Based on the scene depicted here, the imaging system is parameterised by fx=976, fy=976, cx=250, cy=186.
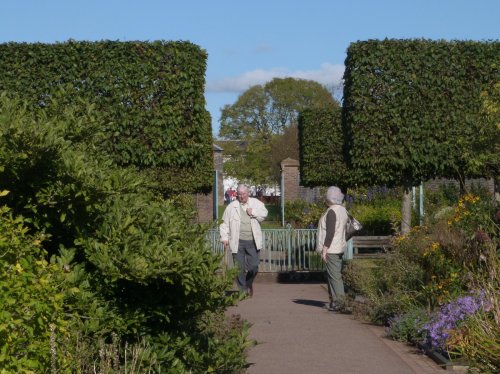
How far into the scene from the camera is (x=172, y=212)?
23.9 ft

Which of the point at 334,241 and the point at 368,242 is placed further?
the point at 368,242

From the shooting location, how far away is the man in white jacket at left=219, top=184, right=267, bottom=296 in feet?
51.3

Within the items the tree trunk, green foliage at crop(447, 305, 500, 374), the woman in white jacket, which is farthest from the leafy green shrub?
the tree trunk

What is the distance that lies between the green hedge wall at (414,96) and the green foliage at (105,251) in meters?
11.2

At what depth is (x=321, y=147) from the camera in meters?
26.3

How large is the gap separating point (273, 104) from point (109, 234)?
298ft

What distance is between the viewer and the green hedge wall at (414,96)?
18.1 meters

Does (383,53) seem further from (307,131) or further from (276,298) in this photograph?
(307,131)

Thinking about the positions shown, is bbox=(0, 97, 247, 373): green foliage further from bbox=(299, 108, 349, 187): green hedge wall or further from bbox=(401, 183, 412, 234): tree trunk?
bbox=(299, 108, 349, 187): green hedge wall

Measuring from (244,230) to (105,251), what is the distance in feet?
30.5

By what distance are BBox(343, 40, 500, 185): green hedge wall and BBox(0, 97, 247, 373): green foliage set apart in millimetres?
11239

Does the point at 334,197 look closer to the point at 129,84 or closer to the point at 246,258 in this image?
the point at 246,258

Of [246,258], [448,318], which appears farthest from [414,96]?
[448,318]

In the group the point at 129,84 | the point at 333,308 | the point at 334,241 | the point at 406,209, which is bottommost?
the point at 333,308
